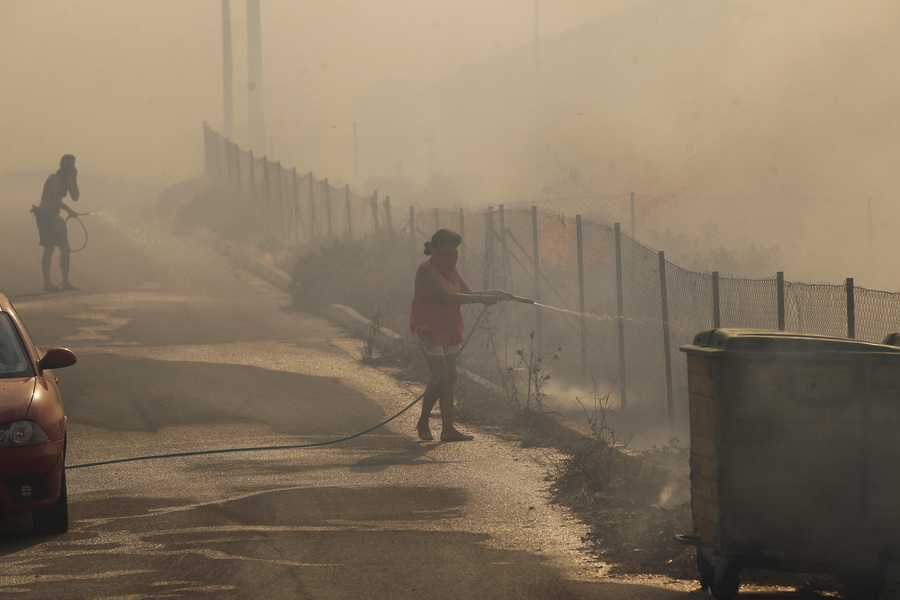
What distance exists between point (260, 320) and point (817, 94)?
3218 centimetres

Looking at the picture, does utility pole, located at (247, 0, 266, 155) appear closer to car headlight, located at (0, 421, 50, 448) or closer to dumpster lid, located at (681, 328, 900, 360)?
car headlight, located at (0, 421, 50, 448)

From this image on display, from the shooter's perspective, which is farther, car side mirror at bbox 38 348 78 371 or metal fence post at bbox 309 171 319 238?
metal fence post at bbox 309 171 319 238

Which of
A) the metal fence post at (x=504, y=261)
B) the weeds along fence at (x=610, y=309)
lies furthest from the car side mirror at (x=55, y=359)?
the metal fence post at (x=504, y=261)

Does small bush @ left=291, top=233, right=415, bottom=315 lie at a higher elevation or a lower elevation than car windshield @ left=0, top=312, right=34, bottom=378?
higher

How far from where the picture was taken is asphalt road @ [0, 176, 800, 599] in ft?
18.1

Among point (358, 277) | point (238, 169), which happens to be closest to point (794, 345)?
point (358, 277)

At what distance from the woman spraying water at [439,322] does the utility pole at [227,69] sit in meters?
38.0

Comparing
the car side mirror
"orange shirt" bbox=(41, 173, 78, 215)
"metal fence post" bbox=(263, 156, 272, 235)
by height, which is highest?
"metal fence post" bbox=(263, 156, 272, 235)

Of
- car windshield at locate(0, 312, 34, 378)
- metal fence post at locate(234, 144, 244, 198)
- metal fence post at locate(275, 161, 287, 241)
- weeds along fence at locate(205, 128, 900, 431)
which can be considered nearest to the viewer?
car windshield at locate(0, 312, 34, 378)

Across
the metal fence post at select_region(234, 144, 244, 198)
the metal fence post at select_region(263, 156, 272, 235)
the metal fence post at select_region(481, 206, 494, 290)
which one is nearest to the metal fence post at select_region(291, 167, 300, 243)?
the metal fence post at select_region(263, 156, 272, 235)

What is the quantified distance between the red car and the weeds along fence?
4375 millimetres

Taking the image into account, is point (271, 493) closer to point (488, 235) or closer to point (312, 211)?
point (488, 235)

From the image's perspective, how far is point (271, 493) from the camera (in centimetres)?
747

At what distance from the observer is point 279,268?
2220cm
